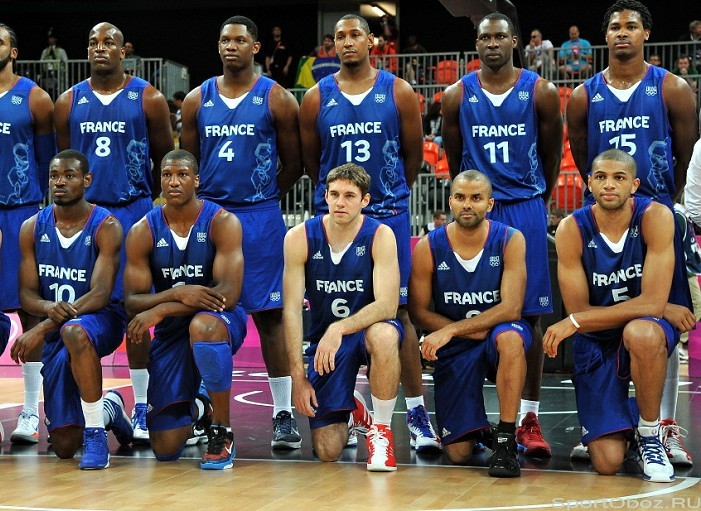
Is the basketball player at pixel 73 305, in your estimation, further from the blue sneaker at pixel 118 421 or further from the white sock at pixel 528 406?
the white sock at pixel 528 406

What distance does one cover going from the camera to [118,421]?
546 cm

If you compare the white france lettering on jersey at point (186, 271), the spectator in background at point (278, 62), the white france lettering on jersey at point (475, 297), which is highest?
the spectator in background at point (278, 62)

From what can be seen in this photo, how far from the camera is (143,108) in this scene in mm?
5969

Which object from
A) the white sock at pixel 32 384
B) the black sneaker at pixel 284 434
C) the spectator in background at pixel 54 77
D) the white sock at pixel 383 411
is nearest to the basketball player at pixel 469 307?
the white sock at pixel 383 411

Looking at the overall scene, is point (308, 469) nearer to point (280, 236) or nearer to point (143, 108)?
point (280, 236)

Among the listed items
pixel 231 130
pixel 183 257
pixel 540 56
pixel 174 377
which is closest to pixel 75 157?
pixel 183 257

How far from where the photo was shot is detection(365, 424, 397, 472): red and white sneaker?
4.81 metres

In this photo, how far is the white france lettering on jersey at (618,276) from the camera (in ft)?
16.4

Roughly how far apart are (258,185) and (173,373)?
118 centimetres

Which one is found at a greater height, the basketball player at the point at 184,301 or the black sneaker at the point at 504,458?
the basketball player at the point at 184,301

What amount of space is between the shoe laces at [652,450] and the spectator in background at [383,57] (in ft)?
36.5

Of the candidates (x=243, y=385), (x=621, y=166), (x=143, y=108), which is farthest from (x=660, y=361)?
(x=243, y=385)

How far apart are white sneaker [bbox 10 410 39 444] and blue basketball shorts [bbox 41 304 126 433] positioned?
500mm

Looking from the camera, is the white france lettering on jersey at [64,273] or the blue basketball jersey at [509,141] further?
the blue basketball jersey at [509,141]
